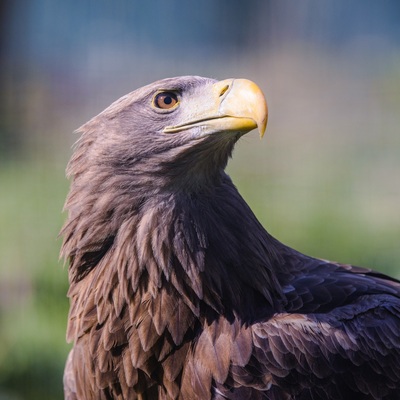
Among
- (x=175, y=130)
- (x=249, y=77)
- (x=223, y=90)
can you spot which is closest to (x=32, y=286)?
(x=249, y=77)

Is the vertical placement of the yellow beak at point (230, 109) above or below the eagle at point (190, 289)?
above

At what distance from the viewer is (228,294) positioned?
3070 mm

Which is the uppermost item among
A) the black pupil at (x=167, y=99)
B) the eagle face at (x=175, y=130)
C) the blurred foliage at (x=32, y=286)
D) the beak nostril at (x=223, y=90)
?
the beak nostril at (x=223, y=90)

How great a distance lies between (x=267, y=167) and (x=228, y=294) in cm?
481

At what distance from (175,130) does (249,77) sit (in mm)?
5560

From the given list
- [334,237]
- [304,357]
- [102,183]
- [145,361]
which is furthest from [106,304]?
[334,237]

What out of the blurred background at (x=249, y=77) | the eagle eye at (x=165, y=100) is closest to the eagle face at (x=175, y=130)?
the eagle eye at (x=165, y=100)

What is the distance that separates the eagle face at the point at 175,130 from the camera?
289 centimetres

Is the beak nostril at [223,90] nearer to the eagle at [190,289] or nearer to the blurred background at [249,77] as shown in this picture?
the eagle at [190,289]

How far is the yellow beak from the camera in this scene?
278 centimetres

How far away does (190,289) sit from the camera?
10.0ft

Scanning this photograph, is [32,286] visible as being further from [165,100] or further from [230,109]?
[230,109]

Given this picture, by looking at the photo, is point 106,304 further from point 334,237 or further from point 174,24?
point 174,24

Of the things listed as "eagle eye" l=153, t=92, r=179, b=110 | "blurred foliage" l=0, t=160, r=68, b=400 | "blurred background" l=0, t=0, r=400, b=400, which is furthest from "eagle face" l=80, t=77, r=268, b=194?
"blurred background" l=0, t=0, r=400, b=400
